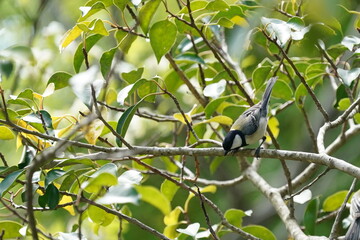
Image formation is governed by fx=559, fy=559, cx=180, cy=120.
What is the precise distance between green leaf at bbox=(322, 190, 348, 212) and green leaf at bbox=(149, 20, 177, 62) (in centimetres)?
122

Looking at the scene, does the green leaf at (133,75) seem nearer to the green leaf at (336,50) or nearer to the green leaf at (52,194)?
the green leaf at (52,194)

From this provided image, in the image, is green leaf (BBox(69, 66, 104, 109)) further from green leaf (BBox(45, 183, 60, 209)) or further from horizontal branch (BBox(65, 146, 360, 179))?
green leaf (BBox(45, 183, 60, 209))

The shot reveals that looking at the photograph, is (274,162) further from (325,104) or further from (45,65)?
(45,65)

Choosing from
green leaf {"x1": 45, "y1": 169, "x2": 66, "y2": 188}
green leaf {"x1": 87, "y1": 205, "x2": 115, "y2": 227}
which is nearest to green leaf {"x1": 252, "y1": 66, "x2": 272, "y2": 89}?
green leaf {"x1": 87, "y1": 205, "x2": 115, "y2": 227}

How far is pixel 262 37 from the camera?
2.75 m

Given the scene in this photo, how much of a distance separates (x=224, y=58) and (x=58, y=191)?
1.48 metres

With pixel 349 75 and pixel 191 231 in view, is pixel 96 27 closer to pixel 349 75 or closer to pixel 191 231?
pixel 191 231

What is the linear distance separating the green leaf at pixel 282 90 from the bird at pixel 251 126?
1.3 inches

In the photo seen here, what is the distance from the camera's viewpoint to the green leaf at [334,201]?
2.91 m

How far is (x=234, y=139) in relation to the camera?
293 centimetres

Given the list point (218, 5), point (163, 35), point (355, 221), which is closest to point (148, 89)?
point (163, 35)

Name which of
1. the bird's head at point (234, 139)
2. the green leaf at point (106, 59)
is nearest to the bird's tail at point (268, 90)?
the bird's head at point (234, 139)

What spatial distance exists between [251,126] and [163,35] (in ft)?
3.36

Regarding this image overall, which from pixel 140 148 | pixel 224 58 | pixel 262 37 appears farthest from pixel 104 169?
pixel 224 58
